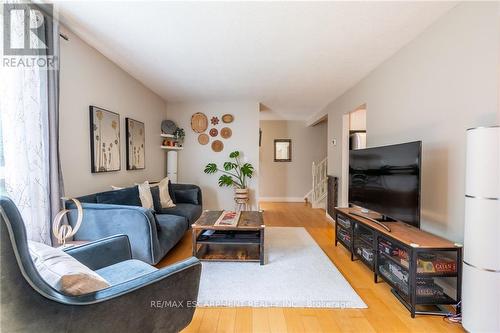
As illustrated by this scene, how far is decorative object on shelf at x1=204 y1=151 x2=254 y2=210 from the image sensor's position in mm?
4797

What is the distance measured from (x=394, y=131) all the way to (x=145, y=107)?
12.4 feet

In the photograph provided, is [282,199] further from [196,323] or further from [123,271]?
[123,271]

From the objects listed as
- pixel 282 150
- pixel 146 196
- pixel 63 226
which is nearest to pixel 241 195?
pixel 146 196

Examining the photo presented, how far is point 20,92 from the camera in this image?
5.67ft

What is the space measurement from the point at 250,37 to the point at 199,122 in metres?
2.94

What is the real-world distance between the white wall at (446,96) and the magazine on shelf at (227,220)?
1918 mm

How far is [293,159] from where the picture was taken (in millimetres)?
7117

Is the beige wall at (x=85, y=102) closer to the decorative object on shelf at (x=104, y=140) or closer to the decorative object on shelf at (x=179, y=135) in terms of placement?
the decorative object on shelf at (x=104, y=140)

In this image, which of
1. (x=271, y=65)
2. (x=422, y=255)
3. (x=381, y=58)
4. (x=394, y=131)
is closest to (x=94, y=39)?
(x=271, y=65)

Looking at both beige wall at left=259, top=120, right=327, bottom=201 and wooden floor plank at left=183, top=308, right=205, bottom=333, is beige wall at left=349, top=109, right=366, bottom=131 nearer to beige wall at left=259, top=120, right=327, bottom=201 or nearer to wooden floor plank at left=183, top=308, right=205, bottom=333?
beige wall at left=259, top=120, right=327, bottom=201

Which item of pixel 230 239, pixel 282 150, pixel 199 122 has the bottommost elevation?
pixel 230 239

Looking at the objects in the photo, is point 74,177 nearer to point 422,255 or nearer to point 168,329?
point 168,329

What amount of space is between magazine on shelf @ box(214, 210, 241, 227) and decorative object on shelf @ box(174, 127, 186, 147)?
2.48 m

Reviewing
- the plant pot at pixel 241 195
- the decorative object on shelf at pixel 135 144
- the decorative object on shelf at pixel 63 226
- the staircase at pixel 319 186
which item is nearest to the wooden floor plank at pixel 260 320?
the decorative object on shelf at pixel 63 226
